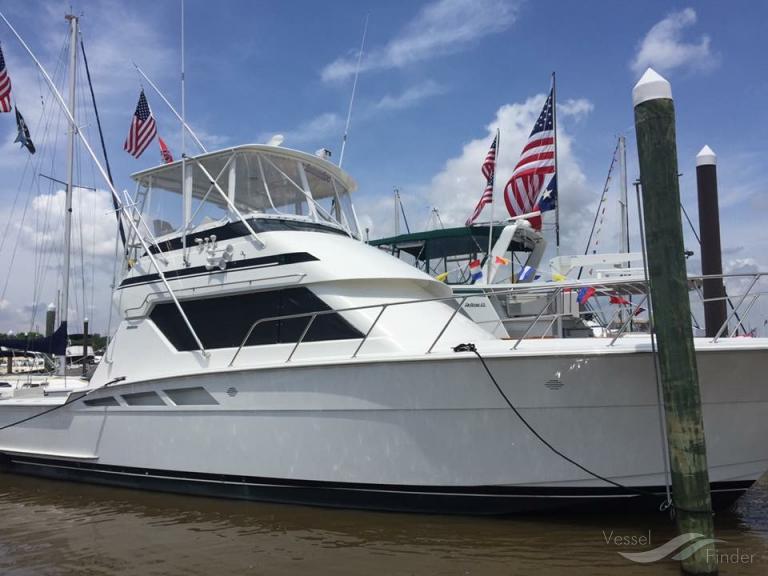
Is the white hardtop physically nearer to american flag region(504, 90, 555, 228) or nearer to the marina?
the marina

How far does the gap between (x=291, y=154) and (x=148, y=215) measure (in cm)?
229

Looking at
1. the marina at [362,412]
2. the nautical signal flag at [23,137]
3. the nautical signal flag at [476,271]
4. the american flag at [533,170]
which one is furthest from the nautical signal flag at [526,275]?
the nautical signal flag at [23,137]

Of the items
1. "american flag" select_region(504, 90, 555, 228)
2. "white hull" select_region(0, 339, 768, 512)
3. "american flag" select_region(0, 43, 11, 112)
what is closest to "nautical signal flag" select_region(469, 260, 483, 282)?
"american flag" select_region(504, 90, 555, 228)

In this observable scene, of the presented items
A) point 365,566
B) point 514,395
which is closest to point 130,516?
point 365,566

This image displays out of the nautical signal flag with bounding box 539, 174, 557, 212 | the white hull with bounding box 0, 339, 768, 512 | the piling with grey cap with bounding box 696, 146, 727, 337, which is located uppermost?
the nautical signal flag with bounding box 539, 174, 557, 212

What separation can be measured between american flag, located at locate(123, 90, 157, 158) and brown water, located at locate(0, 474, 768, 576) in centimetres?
626

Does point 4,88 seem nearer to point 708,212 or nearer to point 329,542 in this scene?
point 329,542

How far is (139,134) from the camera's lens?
34.0 ft

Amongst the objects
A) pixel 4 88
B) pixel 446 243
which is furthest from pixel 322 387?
pixel 446 243

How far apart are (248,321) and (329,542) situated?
105 inches

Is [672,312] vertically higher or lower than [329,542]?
higher

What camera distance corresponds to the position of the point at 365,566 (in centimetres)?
482

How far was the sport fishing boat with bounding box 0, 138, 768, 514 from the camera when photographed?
5.23 metres

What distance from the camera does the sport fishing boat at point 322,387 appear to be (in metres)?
5.23
